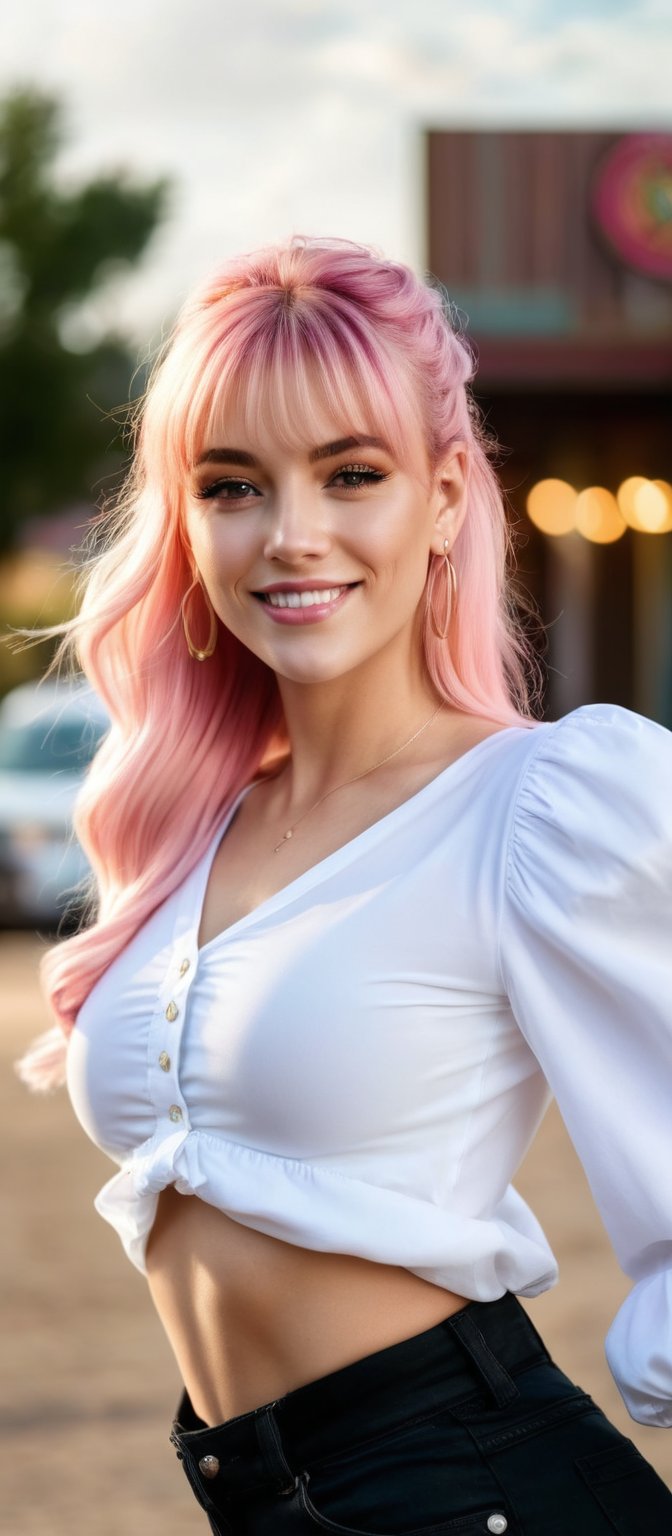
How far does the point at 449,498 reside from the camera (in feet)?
7.89

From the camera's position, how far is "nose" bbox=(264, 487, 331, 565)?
7.18 ft

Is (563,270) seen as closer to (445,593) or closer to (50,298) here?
(445,593)

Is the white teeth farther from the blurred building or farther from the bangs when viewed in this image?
the blurred building

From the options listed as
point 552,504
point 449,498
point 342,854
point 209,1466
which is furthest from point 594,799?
point 552,504

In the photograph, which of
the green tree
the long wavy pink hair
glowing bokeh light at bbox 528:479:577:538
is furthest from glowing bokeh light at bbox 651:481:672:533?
the green tree

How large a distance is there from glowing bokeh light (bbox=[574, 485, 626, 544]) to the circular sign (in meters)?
2.15

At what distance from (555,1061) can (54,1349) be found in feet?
12.4

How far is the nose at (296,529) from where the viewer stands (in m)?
2.19

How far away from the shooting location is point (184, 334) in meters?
2.32

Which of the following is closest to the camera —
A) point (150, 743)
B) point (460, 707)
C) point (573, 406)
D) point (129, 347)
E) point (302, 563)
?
point (302, 563)

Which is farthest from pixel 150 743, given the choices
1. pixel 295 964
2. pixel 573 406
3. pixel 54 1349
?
pixel 573 406

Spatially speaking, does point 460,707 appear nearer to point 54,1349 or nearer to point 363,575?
point 363,575

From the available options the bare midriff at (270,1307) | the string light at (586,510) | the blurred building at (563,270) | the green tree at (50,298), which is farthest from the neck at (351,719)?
the green tree at (50,298)

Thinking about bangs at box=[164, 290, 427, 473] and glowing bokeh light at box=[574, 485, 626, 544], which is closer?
bangs at box=[164, 290, 427, 473]
